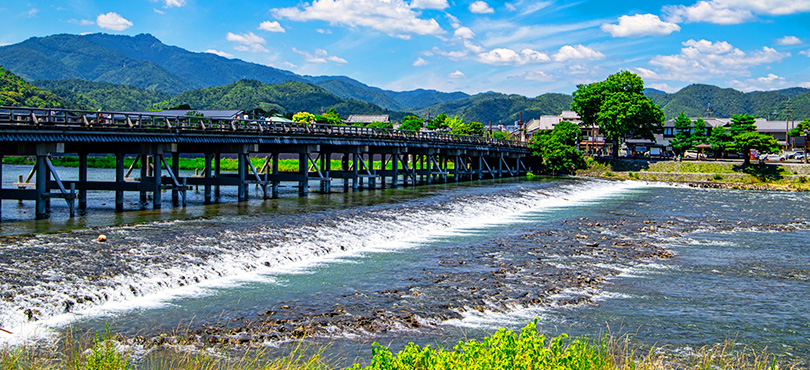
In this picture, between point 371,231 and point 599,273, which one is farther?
point 371,231

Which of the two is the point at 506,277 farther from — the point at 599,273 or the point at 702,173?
the point at 702,173

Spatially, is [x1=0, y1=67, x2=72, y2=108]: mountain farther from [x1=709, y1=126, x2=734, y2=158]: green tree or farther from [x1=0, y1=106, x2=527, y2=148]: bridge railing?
[x1=709, y1=126, x2=734, y2=158]: green tree

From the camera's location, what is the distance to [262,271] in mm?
19219

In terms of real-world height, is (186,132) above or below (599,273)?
above

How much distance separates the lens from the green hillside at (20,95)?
351 ft

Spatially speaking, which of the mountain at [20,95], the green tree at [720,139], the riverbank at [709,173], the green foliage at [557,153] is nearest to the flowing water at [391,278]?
the riverbank at [709,173]

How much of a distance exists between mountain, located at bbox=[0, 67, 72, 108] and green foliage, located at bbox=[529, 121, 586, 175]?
274 feet

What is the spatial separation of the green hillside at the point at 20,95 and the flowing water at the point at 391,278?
298 feet

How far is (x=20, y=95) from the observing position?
11356 centimetres

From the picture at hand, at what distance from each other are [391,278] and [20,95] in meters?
119

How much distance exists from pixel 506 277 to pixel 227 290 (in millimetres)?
8136

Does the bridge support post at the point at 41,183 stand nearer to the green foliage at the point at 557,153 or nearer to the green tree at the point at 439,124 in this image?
the green foliage at the point at 557,153

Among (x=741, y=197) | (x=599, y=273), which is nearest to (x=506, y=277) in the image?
(x=599, y=273)

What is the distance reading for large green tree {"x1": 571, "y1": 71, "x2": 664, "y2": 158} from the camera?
3314 inches
